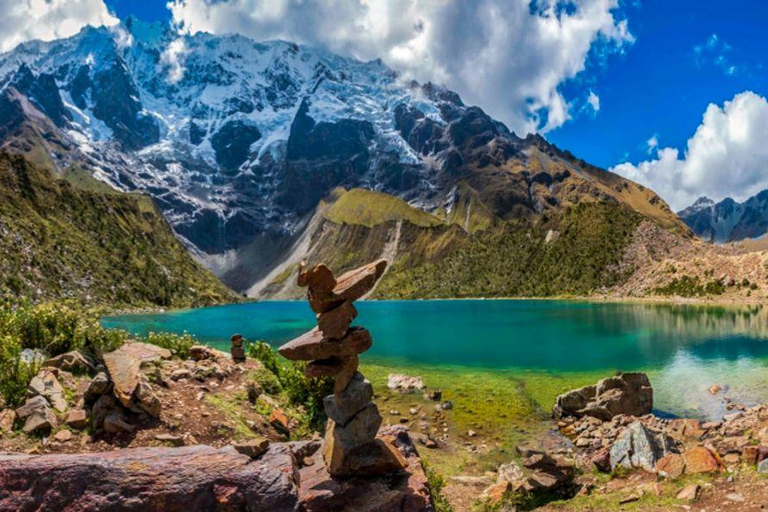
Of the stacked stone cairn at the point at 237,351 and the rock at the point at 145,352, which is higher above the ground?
the rock at the point at 145,352

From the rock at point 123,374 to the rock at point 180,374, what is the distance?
2.11 metres

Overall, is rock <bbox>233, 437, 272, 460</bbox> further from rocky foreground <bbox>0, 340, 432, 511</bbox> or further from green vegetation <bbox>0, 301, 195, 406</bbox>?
green vegetation <bbox>0, 301, 195, 406</bbox>

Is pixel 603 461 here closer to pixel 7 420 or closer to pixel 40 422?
pixel 40 422

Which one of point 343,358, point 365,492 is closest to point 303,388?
point 343,358

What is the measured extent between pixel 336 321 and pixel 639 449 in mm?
13678

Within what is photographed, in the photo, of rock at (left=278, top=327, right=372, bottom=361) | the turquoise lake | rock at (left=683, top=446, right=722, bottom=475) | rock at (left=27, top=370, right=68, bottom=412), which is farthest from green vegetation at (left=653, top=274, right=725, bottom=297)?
rock at (left=27, top=370, right=68, bottom=412)

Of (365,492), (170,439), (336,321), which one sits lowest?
(170,439)

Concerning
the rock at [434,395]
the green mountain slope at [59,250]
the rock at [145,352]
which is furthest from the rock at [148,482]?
the green mountain slope at [59,250]

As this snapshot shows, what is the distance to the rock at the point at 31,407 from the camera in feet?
53.4

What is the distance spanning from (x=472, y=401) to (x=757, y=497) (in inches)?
873

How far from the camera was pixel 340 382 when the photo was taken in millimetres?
13984

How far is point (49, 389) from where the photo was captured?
18.1 metres

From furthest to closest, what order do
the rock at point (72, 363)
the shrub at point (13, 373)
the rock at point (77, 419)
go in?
the rock at point (72, 363)
the shrub at point (13, 373)
the rock at point (77, 419)

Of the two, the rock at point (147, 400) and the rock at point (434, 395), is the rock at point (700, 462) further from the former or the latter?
the rock at point (434, 395)
